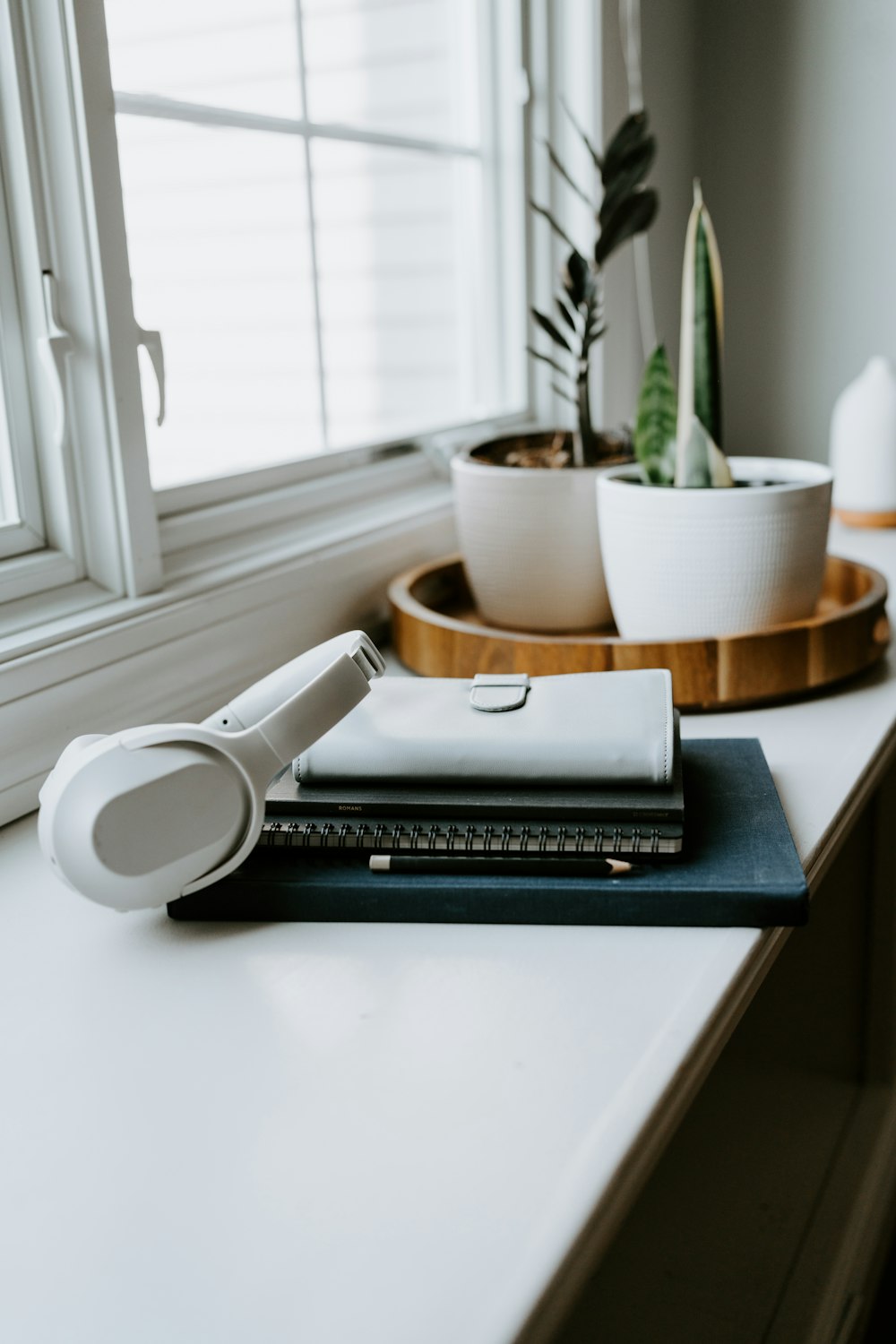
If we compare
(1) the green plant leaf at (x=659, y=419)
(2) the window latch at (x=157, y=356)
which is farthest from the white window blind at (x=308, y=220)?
(1) the green plant leaf at (x=659, y=419)

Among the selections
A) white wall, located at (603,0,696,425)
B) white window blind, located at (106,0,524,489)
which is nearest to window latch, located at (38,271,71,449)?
white window blind, located at (106,0,524,489)

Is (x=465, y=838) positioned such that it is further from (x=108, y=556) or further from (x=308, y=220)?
(x=308, y=220)

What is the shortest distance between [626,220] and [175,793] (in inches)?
30.5

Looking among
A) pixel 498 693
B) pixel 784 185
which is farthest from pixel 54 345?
pixel 784 185

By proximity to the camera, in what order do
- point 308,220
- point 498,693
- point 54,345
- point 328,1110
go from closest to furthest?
point 328,1110
point 498,693
point 54,345
point 308,220

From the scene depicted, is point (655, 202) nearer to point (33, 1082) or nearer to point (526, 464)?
point (526, 464)

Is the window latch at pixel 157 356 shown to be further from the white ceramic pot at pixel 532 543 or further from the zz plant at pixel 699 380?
the zz plant at pixel 699 380

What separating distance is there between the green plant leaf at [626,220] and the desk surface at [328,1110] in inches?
25.3

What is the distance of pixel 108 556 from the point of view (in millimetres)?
903

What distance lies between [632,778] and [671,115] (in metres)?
1.43

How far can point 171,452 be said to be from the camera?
108 centimetres

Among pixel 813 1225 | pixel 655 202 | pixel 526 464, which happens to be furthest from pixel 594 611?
pixel 813 1225

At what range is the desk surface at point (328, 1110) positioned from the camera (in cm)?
40

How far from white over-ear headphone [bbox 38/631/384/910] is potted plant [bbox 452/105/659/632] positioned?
501 mm
